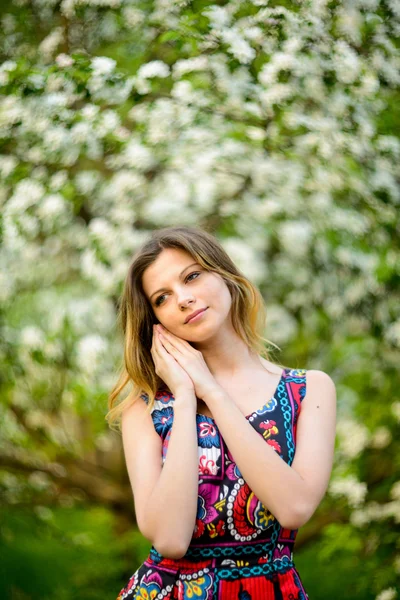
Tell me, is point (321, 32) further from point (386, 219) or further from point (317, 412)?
point (317, 412)

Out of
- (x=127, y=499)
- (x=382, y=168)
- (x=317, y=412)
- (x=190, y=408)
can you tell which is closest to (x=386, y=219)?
(x=382, y=168)

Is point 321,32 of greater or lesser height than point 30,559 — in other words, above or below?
above

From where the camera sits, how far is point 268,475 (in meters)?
1.56

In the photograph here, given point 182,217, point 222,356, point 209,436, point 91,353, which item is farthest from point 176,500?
point 182,217

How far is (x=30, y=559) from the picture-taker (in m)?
4.27

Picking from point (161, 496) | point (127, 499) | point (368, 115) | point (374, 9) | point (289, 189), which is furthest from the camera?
point (127, 499)

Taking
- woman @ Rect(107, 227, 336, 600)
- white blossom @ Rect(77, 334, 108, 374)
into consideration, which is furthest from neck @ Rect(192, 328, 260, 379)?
white blossom @ Rect(77, 334, 108, 374)

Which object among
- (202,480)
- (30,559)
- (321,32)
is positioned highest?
(321,32)

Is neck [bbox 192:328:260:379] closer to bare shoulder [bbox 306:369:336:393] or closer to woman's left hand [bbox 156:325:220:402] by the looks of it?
woman's left hand [bbox 156:325:220:402]

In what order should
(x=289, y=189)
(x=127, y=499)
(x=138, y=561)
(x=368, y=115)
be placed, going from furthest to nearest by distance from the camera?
(x=127, y=499), (x=138, y=561), (x=289, y=189), (x=368, y=115)

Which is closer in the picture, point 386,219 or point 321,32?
point 321,32

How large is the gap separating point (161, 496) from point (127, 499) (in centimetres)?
316

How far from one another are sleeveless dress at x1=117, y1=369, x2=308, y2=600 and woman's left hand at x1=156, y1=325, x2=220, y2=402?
0.38ft

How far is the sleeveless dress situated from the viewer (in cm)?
165
